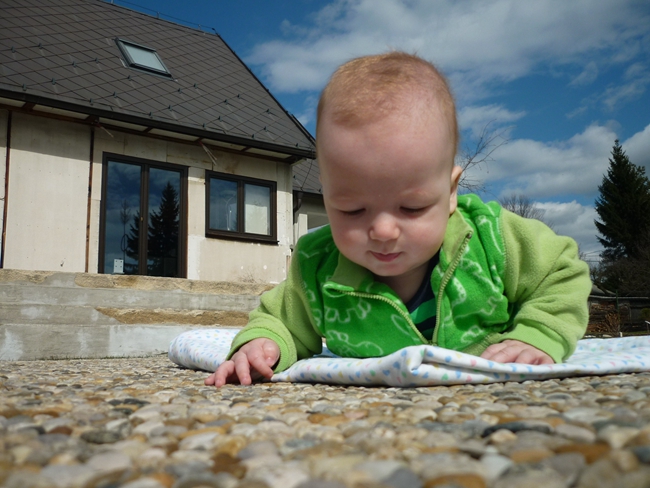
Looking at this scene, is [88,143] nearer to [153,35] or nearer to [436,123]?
[153,35]

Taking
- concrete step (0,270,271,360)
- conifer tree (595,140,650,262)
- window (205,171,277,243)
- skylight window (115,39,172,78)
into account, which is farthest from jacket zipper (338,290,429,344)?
conifer tree (595,140,650,262)

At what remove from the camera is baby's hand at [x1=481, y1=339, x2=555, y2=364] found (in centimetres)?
178

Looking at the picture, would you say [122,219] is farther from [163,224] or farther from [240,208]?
[240,208]

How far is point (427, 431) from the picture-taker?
2.95 ft

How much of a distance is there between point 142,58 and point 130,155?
7.94ft

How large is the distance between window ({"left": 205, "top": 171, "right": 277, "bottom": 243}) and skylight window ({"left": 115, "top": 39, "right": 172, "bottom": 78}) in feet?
7.00

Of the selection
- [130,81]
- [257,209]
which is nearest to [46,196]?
[130,81]

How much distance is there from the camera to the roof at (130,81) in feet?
22.2

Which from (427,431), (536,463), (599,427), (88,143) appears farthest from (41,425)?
(88,143)

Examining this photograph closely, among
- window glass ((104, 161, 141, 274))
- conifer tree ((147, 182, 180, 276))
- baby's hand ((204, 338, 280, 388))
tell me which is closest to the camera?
baby's hand ((204, 338, 280, 388))

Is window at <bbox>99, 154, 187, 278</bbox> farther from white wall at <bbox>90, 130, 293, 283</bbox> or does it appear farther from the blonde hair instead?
the blonde hair

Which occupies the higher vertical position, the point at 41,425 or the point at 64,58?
the point at 64,58

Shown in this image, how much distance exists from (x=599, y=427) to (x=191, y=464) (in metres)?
0.65

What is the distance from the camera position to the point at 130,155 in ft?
24.3
